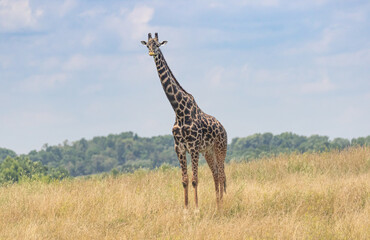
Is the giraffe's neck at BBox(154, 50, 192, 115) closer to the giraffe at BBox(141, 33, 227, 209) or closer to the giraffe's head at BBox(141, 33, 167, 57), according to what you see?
the giraffe at BBox(141, 33, 227, 209)

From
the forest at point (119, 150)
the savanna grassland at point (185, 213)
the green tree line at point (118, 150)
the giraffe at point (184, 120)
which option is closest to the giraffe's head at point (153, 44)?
the giraffe at point (184, 120)

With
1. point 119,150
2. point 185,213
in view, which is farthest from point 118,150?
point 185,213

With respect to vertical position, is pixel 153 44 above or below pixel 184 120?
above

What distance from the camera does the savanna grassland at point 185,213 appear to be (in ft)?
29.2

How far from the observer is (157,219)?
977 cm

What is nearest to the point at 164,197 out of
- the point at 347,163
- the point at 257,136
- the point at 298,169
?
the point at 298,169

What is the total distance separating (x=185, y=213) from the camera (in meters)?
9.95

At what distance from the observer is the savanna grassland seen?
29.2 feet

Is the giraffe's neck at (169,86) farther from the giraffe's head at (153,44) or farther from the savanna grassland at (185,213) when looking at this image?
the savanna grassland at (185,213)

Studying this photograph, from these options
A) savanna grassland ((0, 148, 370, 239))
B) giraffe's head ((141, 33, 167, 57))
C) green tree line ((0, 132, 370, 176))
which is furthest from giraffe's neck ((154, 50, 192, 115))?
green tree line ((0, 132, 370, 176))

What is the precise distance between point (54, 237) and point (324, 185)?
24.6 feet

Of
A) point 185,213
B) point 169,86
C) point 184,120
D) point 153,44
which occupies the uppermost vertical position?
point 153,44

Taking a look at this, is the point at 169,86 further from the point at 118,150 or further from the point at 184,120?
the point at 118,150

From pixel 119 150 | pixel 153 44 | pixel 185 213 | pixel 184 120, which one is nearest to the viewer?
pixel 153 44
